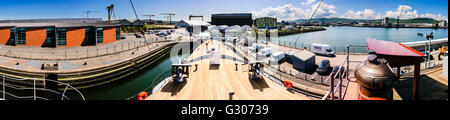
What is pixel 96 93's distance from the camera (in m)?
9.84

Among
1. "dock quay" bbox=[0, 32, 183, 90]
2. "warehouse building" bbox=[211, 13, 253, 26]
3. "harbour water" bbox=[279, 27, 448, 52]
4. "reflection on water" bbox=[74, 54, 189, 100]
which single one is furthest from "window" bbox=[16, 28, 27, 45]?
"warehouse building" bbox=[211, 13, 253, 26]

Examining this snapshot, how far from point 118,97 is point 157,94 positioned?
6093 millimetres

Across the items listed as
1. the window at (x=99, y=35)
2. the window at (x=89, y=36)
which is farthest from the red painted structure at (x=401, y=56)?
the window at (x=99, y=35)

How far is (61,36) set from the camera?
1683 centimetres

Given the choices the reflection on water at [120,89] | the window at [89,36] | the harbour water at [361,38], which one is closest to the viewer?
the reflection on water at [120,89]

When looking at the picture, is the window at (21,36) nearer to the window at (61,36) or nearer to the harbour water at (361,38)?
the window at (61,36)

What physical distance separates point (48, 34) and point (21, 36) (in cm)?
184

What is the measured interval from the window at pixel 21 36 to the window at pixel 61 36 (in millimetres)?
2214

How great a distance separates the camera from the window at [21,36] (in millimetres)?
15383

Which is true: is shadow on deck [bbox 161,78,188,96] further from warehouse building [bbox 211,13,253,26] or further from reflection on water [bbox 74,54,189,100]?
warehouse building [bbox 211,13,253,26]

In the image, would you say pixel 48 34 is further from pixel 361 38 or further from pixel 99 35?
pixel 361 38

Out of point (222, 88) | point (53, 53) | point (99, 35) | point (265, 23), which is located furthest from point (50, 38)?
point (265, 23)
